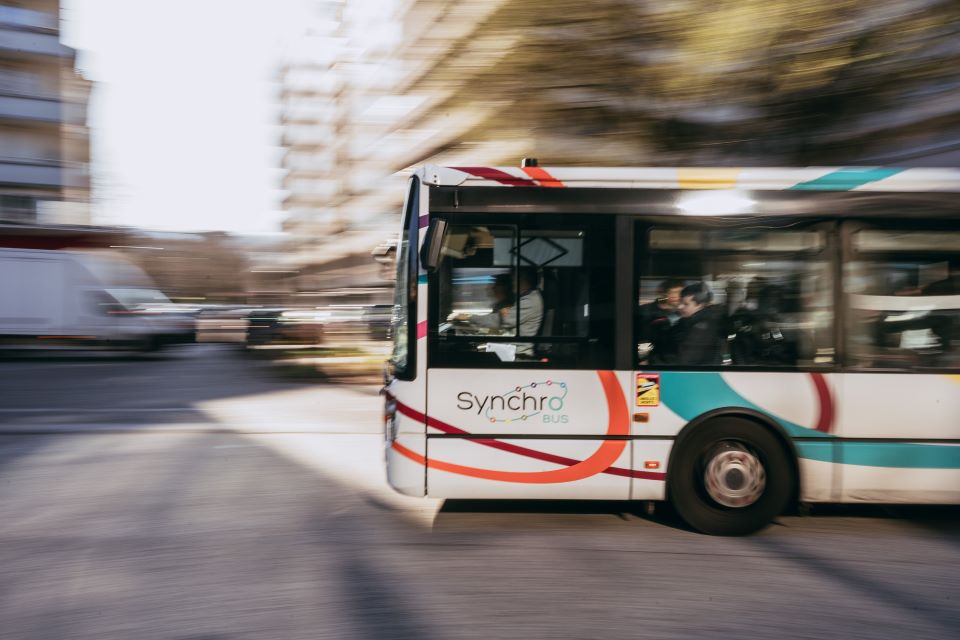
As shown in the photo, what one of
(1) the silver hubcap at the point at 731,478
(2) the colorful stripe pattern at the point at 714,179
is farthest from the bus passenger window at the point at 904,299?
(1) the silver hubcap at the point at 731,478

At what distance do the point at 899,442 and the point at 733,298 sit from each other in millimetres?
1490

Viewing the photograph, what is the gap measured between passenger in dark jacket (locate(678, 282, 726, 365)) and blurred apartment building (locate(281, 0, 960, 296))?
14.0 ft

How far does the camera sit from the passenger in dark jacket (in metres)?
5.58

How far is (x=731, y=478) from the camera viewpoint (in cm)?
554

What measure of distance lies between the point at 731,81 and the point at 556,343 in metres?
5.06

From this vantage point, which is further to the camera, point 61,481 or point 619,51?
point 619,51

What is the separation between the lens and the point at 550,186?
5613 mm

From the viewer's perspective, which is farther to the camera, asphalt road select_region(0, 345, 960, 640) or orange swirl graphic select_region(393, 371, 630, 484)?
orange swirl graphic select_region(393, 371, 630, 484)

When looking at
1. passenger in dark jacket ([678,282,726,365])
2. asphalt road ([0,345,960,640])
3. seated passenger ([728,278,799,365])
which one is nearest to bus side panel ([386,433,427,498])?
asphalt road ([0,345,960,640])

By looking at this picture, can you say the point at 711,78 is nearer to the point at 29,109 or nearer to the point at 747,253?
the point at 747,253

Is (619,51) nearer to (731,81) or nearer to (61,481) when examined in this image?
(731,81)

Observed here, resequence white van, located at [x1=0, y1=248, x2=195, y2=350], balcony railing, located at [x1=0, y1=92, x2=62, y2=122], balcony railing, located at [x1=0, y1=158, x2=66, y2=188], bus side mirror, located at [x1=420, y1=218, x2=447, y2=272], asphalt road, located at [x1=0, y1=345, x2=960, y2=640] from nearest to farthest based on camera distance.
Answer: asphalt road, located at [x1=0, y1=345, x2=960, y2=640] < bus side mirror, located at [x1=420, y1=218, x2=447, y2=272] < white van, located at [x1=0, y1=248, x2=195, y2=350] < balcony railing, located at [x1=0, y1=158, x2=66, y2=188] < balcony railing, located at [x1=0, y1=92, x2=62, y2=122]

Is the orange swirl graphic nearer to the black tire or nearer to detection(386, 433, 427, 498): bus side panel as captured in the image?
detection(386, 433, 427, 498): bus side panel

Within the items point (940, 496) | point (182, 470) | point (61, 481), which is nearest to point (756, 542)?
point (940, 496)
